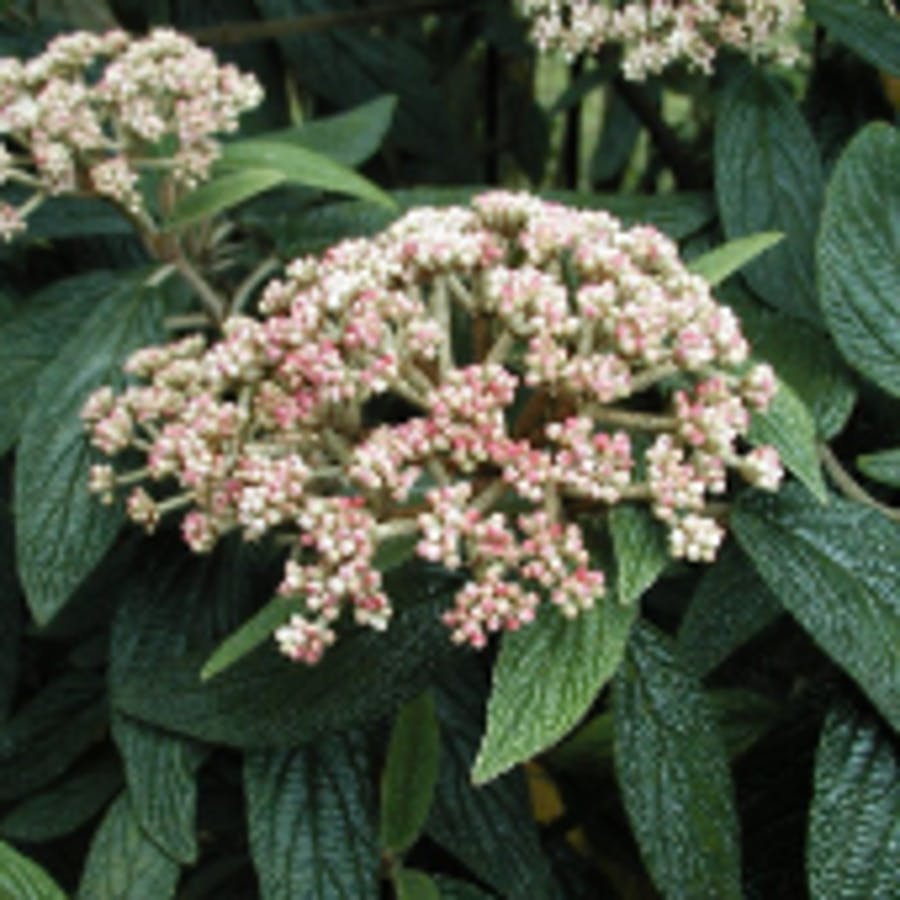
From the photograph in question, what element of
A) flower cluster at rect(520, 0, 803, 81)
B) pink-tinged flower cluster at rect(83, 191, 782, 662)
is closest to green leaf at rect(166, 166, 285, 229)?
pink-tinged flower cluster at rect(83, 191, 782, 662)

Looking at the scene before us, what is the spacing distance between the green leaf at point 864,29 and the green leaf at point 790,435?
0.54m

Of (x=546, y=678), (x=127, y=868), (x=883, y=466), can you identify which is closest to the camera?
(x=546, y=678)

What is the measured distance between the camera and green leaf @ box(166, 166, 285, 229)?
1.21m

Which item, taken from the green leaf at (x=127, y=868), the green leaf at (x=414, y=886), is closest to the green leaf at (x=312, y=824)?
the green leaf at (x=414, y=886)

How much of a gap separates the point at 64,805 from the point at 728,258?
917mm

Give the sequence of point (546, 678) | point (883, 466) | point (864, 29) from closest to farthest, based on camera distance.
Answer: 1. point (546, 678)
2. point (883, 466)
3. point (864, 29)

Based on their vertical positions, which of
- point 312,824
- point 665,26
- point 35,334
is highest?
point 665,26

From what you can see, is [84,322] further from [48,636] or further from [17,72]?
[48,636]

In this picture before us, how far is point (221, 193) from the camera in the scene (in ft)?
4.07

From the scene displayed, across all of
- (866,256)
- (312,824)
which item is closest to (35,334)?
(312,824)

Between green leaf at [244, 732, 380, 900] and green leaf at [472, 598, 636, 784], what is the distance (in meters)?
0.27

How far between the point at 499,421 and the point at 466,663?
0.41 meters

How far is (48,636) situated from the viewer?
5.27ft

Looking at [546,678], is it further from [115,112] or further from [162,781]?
[115,112]
